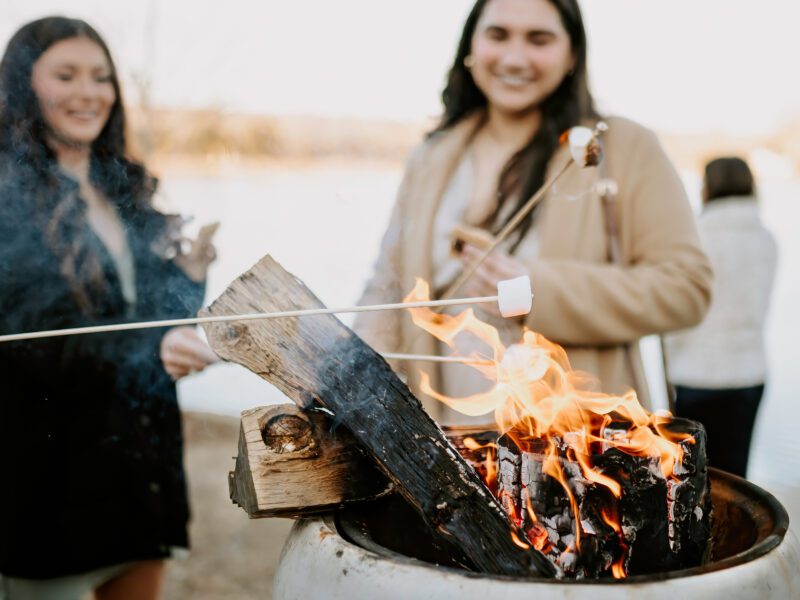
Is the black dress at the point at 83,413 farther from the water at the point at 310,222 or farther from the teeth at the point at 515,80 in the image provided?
the teeth at the point at 515,80

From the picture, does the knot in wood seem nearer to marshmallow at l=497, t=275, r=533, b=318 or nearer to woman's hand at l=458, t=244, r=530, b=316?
marshmallow at l=497, t=275, r=533, b=318

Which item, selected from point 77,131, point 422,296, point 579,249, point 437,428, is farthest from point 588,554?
point 77,131

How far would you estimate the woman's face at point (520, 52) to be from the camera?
247 cm

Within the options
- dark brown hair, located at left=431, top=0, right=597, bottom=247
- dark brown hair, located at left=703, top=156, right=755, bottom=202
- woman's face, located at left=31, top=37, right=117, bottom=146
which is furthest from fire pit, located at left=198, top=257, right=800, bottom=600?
dark brown hair, located at left=703, top=156, right=755, bottom=202

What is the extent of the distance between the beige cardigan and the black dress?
69 cm

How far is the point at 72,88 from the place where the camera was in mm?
2340

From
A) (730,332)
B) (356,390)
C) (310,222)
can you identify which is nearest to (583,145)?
(356,390)

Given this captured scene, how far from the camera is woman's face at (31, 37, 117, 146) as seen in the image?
2.30 m

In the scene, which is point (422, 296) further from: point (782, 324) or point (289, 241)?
point (782, 324)

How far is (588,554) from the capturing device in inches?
62.7

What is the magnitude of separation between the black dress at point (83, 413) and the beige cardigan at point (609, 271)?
2.27ft

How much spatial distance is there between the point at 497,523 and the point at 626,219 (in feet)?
4.10

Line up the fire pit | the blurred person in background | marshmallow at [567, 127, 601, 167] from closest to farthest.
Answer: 1. the fire pit
2. marshmallow at [567, 127, 601, 167]
3. the blurred person in background

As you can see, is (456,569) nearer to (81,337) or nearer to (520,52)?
(81,337)
